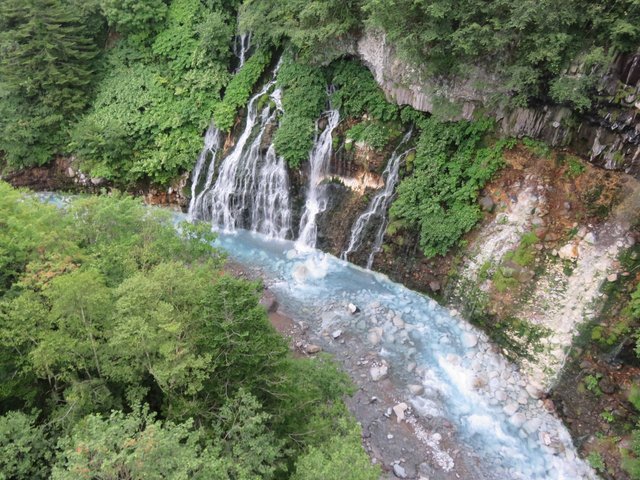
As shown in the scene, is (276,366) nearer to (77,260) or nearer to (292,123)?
(77,260)

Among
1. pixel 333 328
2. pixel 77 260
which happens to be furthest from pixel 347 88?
pixel 77 260

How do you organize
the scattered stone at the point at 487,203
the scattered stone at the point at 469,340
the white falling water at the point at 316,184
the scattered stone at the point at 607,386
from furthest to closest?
the white falling water at the point at 316,184, the scattered stone at the point at 487,203, the scattered stone at the point at 469,340, the scattered stone at the point at 607,386

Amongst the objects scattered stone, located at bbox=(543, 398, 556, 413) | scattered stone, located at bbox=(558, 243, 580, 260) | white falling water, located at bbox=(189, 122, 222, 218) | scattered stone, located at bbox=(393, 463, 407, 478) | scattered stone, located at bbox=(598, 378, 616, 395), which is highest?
scattered stone, located at bbox=(558, 243, 580, 260)

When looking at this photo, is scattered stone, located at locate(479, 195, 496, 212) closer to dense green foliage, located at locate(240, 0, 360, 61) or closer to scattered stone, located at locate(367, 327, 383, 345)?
scattered stone, located at locate(367, 327, 383, 345)

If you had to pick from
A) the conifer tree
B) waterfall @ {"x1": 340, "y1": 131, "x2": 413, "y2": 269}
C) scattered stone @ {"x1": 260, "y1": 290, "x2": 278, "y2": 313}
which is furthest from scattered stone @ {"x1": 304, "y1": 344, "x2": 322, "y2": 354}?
the conifer tree

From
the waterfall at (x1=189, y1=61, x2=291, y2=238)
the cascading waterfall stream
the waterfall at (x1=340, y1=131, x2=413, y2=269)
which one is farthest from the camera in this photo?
the waterfall at (x1=189, y1=61, x2=291, y2=238)

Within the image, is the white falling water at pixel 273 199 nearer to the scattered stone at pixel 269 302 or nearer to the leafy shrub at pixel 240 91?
the leafy shrub at pixel 240 91

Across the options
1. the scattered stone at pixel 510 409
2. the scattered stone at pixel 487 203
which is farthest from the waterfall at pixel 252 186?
the scattered stone at pixel 510 409

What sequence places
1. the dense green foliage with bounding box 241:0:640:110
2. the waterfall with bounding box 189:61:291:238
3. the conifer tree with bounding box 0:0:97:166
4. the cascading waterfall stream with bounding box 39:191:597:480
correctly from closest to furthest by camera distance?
the cascading waterfall stream with bounding box 39:191:597:480 → the dense green foliage with bounding box 241:0:640:110 → the waterfall with bounding box 189:61:291:238 → the conifer tree with bounding box 0:0:97:166
